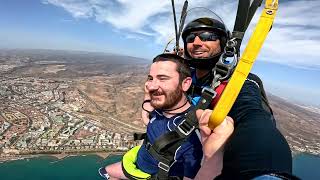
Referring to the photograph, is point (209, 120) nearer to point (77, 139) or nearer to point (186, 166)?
point (186, 166)

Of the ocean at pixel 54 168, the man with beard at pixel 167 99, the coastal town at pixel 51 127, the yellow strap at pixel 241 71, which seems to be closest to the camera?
the yellow strap at pixel 241 71

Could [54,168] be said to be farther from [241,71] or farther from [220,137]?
[241,71]

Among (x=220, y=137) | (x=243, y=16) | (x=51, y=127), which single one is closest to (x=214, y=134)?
(x=220, y=137)

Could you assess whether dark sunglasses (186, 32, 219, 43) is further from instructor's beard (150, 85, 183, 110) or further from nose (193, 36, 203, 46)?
instructor's beard (150, 85, 183, 110)

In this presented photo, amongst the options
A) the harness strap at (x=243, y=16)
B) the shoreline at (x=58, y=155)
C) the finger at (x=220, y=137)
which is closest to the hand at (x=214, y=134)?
the finger at (x=220, y=137)

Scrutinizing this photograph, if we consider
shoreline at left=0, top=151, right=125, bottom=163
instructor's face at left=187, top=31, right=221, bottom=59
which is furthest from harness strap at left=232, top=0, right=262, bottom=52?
shoreline at left=0, top=151, right=125, bottom=163

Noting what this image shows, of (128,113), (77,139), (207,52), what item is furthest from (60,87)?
(207,52)

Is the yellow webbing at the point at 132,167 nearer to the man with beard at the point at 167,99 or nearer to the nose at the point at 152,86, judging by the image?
the man with beard at the point at 167,99
